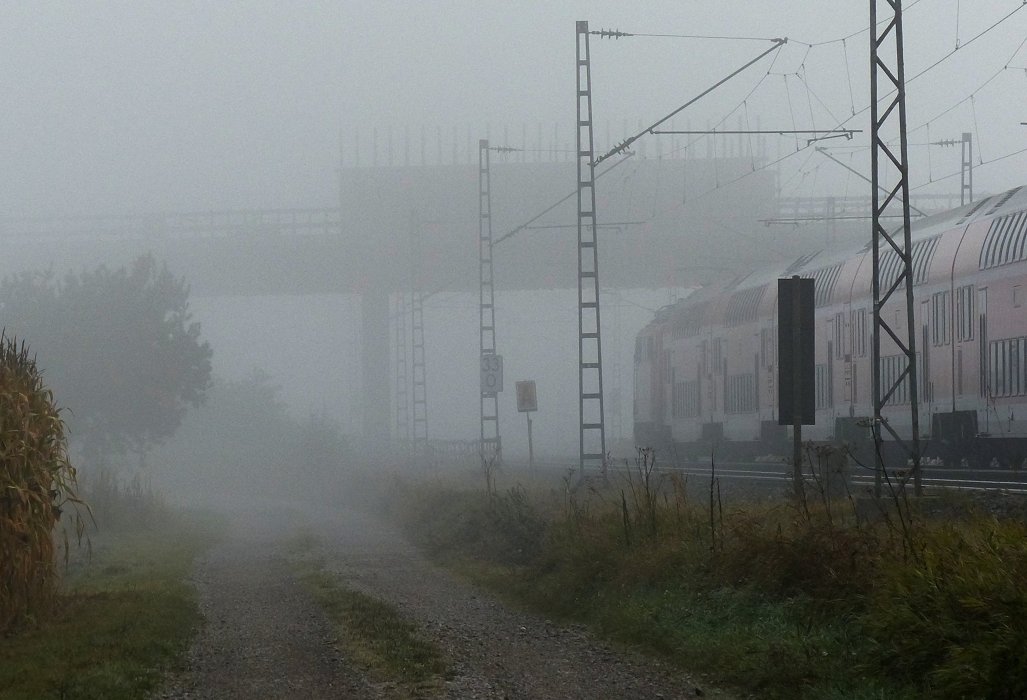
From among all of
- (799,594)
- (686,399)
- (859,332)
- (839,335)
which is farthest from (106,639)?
(686,399)

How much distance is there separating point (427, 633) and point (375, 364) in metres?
62.7

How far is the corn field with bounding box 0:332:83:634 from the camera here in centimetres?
1238

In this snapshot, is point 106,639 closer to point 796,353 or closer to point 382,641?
point 382,641

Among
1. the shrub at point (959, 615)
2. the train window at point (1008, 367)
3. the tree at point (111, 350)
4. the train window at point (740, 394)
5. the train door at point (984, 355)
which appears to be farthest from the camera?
the tree at point (111, 350)

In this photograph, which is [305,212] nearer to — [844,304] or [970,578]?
[844,304]

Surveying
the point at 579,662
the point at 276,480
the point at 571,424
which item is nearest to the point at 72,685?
the point at 579,662

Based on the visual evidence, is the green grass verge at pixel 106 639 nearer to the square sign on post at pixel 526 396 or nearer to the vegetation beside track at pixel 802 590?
the vegetation beside track at pixel 802 590

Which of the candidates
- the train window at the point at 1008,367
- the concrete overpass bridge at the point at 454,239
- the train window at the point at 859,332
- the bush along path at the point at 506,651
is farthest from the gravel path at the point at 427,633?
the concrete overpass bridge at the point at 454,239

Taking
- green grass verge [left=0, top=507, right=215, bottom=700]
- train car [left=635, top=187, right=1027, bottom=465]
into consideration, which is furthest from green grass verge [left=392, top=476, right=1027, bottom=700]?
green grass verge [left=0, top=507, right=215, bottom=700]

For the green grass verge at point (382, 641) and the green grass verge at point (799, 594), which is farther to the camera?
the green grass verge at point (382, 641)

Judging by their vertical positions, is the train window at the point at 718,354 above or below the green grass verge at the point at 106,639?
above

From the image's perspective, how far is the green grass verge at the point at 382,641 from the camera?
10492mm

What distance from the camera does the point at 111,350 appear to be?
163 ft

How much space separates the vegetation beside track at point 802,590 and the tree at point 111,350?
3417cm
